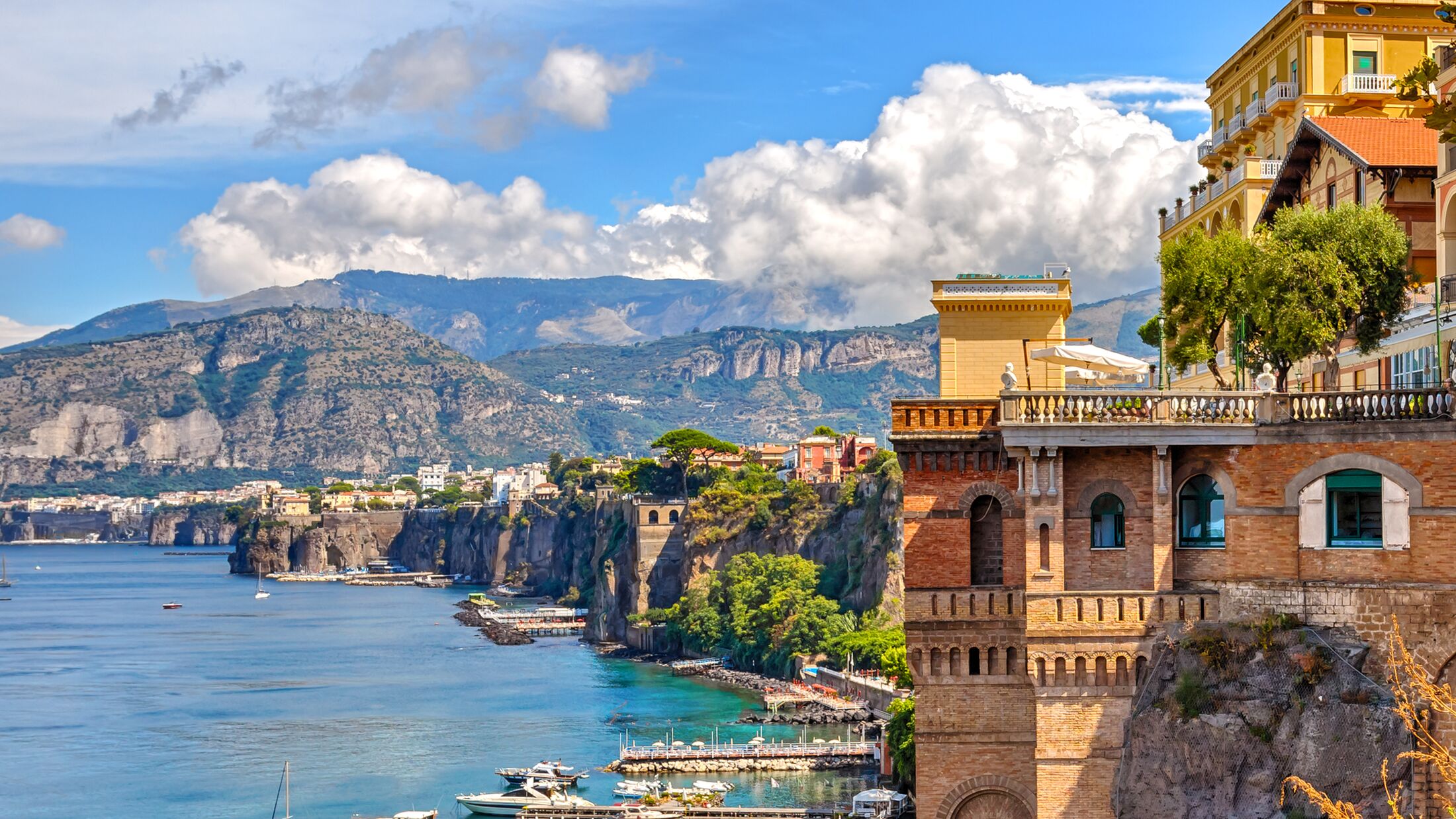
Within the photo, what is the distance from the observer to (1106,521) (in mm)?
37031

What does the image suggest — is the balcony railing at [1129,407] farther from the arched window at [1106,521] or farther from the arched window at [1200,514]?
the arched window at [1106,521]

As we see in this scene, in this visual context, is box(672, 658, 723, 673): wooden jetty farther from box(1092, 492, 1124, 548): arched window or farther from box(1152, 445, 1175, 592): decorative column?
box(1152, 445, 1175, 592): decorative column

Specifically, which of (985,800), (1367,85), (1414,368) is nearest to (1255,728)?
(985,800)

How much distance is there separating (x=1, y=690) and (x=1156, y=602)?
146352mm

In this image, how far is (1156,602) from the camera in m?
36.2

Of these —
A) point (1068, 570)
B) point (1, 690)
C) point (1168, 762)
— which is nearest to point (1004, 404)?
point (1068, 570)

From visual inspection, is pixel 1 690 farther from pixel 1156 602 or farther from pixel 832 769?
pixel 1156 602

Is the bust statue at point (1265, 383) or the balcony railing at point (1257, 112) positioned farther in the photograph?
the balcony railing at point (1257, 112)

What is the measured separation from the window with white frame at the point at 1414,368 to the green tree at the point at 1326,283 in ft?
4.23

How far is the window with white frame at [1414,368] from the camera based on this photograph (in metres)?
42.6

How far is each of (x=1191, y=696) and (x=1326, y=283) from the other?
11.5 meters

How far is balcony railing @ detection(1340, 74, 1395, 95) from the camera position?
5678 centimetres

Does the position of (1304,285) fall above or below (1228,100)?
below

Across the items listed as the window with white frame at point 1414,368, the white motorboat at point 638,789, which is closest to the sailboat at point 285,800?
the white motorboat at point 638,789
